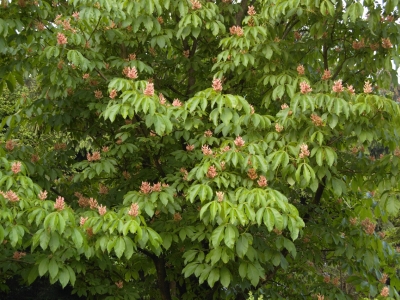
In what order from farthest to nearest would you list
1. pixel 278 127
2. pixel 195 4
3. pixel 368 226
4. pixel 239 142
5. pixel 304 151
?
pixel 368 226 → pixel 195 4 → pixel 278 127 → pixel 239 142 → pixel 304 151

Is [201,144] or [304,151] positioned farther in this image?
[201,144]

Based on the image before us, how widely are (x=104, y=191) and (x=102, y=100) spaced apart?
34.3 inches

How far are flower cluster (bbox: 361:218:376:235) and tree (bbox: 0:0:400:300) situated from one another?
0.02 meters

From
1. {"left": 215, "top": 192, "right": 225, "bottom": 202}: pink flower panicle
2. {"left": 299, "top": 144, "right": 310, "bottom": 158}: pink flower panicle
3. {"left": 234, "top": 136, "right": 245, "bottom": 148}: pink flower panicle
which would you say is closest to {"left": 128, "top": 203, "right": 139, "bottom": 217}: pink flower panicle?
{"left": 215, "top": 192, "right": 225, "bottom": 202}: pink flower panicle

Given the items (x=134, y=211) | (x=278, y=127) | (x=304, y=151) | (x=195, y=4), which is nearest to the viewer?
(x=134, y=211)

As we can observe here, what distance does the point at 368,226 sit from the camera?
5.13m

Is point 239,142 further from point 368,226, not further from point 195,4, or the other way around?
point 368,226

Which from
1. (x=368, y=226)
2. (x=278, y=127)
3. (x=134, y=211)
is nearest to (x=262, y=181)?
(x=278, y=127)

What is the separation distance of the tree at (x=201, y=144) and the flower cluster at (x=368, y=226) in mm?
21

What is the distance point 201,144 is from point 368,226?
6.10ft

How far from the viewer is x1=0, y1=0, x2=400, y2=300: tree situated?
12.1 ft

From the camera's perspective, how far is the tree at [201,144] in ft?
12.1

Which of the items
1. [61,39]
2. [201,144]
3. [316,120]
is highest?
[61,39]

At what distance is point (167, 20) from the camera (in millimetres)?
5086
